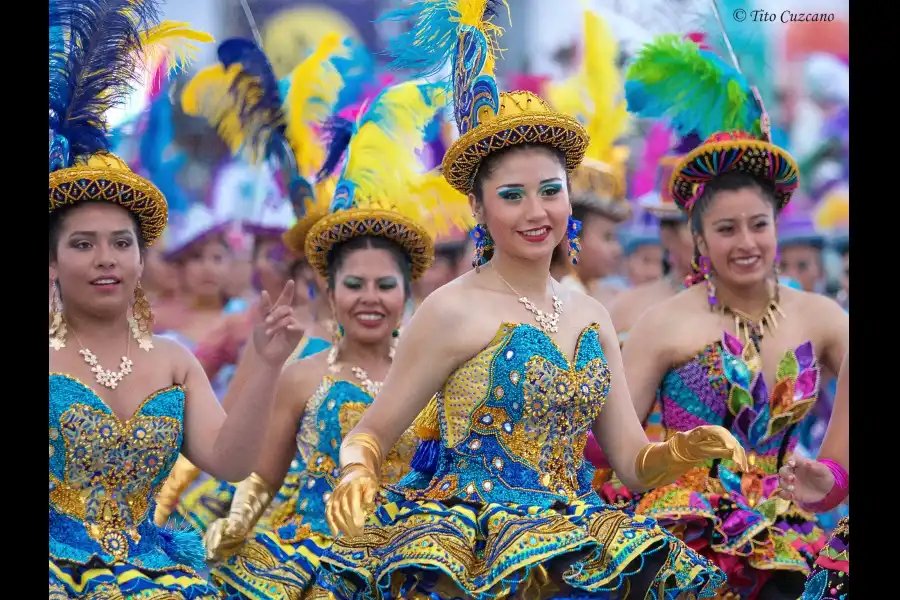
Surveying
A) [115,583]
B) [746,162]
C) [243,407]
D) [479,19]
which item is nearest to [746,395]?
[746,162]

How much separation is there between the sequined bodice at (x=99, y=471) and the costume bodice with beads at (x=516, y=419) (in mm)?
886

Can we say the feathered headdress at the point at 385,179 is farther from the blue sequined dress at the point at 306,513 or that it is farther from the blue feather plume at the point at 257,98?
the blue sequined dress at the point at 306,513

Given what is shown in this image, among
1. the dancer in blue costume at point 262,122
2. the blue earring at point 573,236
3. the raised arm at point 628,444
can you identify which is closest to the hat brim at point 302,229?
the dancer in blue costume at point 262,122

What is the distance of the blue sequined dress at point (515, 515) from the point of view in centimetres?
414

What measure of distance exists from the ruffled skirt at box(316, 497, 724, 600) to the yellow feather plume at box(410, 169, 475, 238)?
74.0 inches

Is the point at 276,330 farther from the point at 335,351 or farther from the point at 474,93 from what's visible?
the point at 335,351

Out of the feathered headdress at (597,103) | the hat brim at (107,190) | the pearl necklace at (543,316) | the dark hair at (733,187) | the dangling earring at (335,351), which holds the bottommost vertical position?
the pearl necklace at (543,316)

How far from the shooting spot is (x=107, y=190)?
15.7 feet

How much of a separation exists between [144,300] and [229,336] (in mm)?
3846

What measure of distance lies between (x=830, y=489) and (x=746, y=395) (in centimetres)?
87

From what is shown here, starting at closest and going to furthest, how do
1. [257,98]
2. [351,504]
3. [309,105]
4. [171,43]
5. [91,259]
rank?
1. [351,504]
2. [91,259]
3. [171,43]
4. [257,98]
5. [309,105]

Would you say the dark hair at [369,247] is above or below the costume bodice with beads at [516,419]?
above
